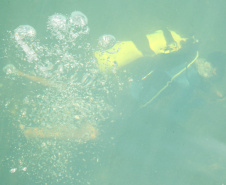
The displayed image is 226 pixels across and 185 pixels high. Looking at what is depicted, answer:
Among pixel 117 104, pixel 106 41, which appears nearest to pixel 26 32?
pixel 106 41

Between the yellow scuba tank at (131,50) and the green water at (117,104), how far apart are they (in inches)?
14.2

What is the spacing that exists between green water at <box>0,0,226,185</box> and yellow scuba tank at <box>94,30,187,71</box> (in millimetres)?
361

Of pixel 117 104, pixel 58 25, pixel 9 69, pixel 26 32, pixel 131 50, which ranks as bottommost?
pixel 9 69

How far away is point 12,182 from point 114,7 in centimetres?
993

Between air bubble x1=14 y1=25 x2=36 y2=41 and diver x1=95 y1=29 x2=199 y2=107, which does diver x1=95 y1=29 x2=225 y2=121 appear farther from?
air bubble x1=14 y1=25 x2=36 y2=41

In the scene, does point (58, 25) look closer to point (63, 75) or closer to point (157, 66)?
point (63, 75)

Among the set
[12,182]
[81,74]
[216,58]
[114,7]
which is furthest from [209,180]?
[12,182]

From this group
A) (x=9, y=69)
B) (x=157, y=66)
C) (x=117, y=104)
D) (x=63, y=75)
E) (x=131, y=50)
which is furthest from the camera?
(x=9, y=69)

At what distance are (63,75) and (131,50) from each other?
3062 millimetres

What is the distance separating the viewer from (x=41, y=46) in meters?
6.50

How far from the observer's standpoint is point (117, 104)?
234 inches

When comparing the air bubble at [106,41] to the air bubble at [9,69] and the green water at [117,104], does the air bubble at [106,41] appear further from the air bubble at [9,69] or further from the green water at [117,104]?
the air bubble at [9,69]

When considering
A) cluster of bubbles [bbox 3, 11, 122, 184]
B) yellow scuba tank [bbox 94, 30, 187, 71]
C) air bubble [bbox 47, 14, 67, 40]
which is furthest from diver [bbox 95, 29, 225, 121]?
air bubble [bbox 47, 14, 67, 40]

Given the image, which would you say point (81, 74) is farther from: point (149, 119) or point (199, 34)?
point (199, 34)
